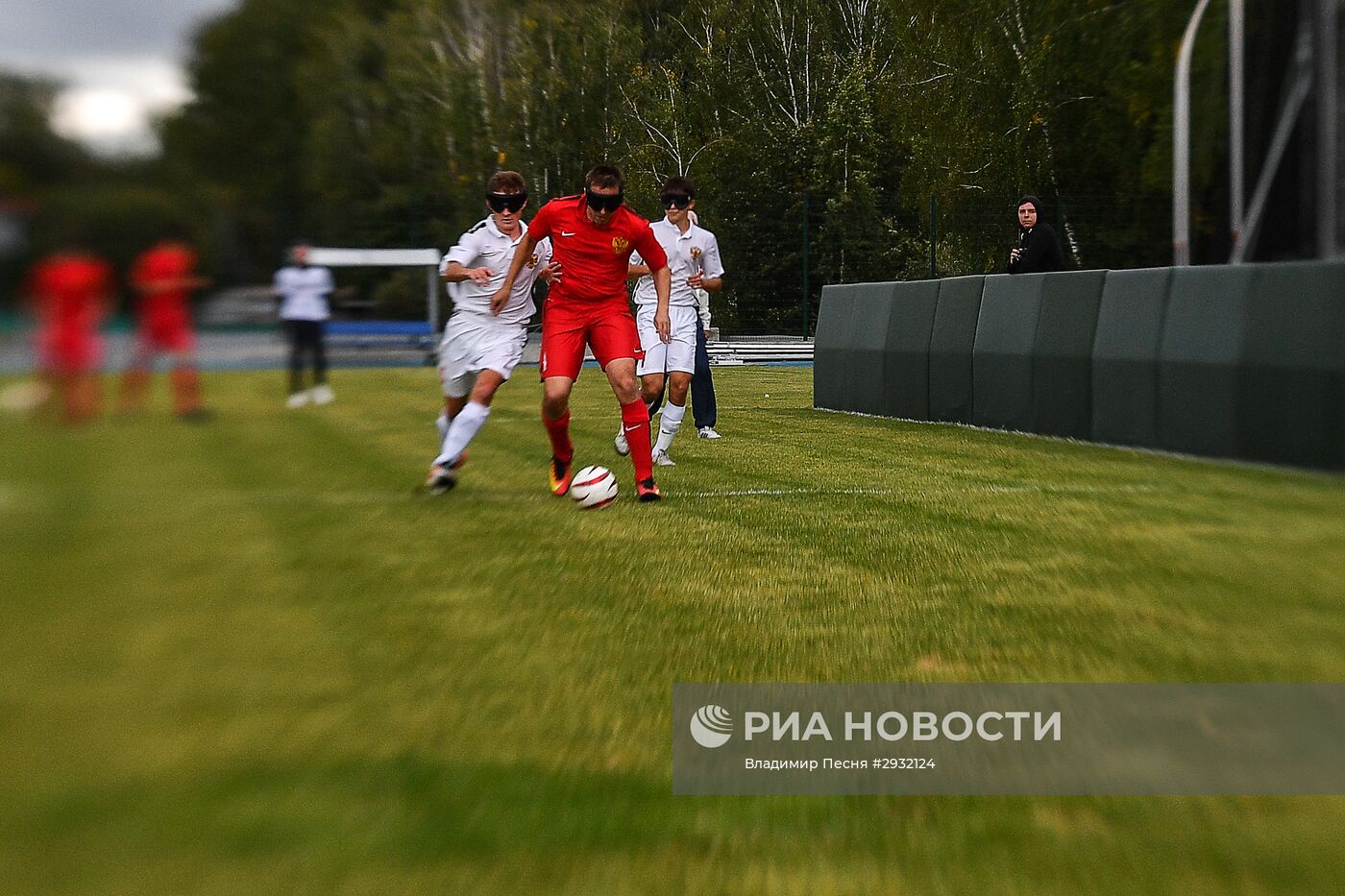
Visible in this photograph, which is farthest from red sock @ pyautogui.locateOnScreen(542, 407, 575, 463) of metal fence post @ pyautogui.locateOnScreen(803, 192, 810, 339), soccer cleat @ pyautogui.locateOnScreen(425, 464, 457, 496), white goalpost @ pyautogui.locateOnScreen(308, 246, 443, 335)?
metal fence post @ pyautogui.locateOnScreen(803, 192, 810, 339)

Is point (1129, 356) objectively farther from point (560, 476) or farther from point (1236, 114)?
point (1236, 114)

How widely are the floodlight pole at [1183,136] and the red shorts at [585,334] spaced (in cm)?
594

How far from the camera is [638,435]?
8406 mm

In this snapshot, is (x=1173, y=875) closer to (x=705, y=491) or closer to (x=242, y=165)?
(x=242, y=165)

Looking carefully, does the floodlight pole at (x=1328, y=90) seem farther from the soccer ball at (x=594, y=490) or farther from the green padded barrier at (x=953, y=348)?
the green padded barrier at (x=953, y=348)

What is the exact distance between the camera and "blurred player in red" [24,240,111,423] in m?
1.45

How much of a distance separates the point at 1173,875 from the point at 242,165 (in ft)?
5.85

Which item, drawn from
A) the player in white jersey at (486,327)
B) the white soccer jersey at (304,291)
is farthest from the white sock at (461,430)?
the white soccer jersey at (304,291)

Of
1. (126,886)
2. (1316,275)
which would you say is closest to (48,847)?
(126,886)

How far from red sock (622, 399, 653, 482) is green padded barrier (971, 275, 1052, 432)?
4537mm

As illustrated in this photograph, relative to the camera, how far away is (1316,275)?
265cm

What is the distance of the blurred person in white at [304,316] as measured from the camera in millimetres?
1737

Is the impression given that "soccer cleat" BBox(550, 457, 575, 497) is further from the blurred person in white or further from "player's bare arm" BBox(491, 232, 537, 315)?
the blurred person in white

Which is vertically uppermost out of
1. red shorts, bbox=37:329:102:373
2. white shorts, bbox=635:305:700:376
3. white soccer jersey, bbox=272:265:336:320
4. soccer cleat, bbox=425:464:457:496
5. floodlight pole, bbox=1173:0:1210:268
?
floodlight pole, bbox=1173:0:1210:268
